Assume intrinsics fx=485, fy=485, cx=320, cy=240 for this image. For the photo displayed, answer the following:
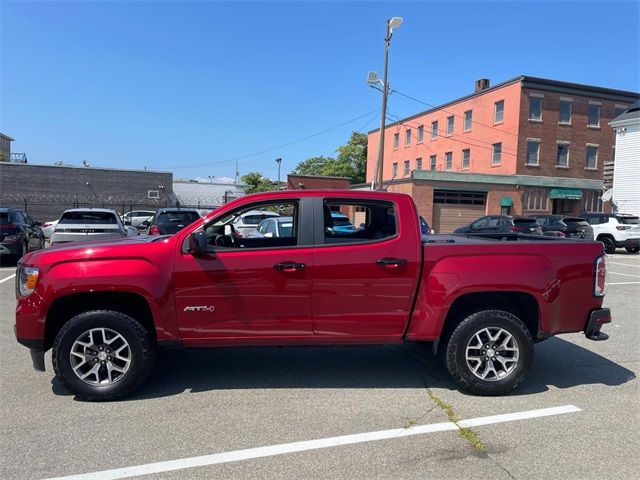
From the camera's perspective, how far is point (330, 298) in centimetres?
439

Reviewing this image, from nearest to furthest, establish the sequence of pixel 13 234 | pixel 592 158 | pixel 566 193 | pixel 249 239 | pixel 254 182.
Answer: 1. pixel 249 239
2. pixel 13 234
3. pixel 566 193
4. pixel 592 158
5. pixel 254 182

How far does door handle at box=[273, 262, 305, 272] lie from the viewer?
4328 millimetres

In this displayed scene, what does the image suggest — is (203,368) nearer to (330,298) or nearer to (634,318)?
(330,298)

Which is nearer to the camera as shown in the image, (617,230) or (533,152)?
(617,230)

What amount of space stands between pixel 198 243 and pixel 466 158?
41.8 meters

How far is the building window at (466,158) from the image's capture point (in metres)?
42.4

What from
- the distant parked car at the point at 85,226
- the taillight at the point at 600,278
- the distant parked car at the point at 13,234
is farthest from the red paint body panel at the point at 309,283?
the distant parked car at the point at 13,234

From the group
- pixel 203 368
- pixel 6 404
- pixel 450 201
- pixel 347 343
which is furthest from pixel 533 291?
pixel 450 201

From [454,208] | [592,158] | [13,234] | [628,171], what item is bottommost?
[13,234]

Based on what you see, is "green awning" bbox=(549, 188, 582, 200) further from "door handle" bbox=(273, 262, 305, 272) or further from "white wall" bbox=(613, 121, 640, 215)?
"door handle" bbox=(273, 262, 305, 272)

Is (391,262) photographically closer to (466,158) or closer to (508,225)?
(508,225)

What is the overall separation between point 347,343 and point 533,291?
5.90 ft

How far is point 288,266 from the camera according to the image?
4336mm

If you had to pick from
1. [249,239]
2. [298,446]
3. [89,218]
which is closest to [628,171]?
[89,218]
